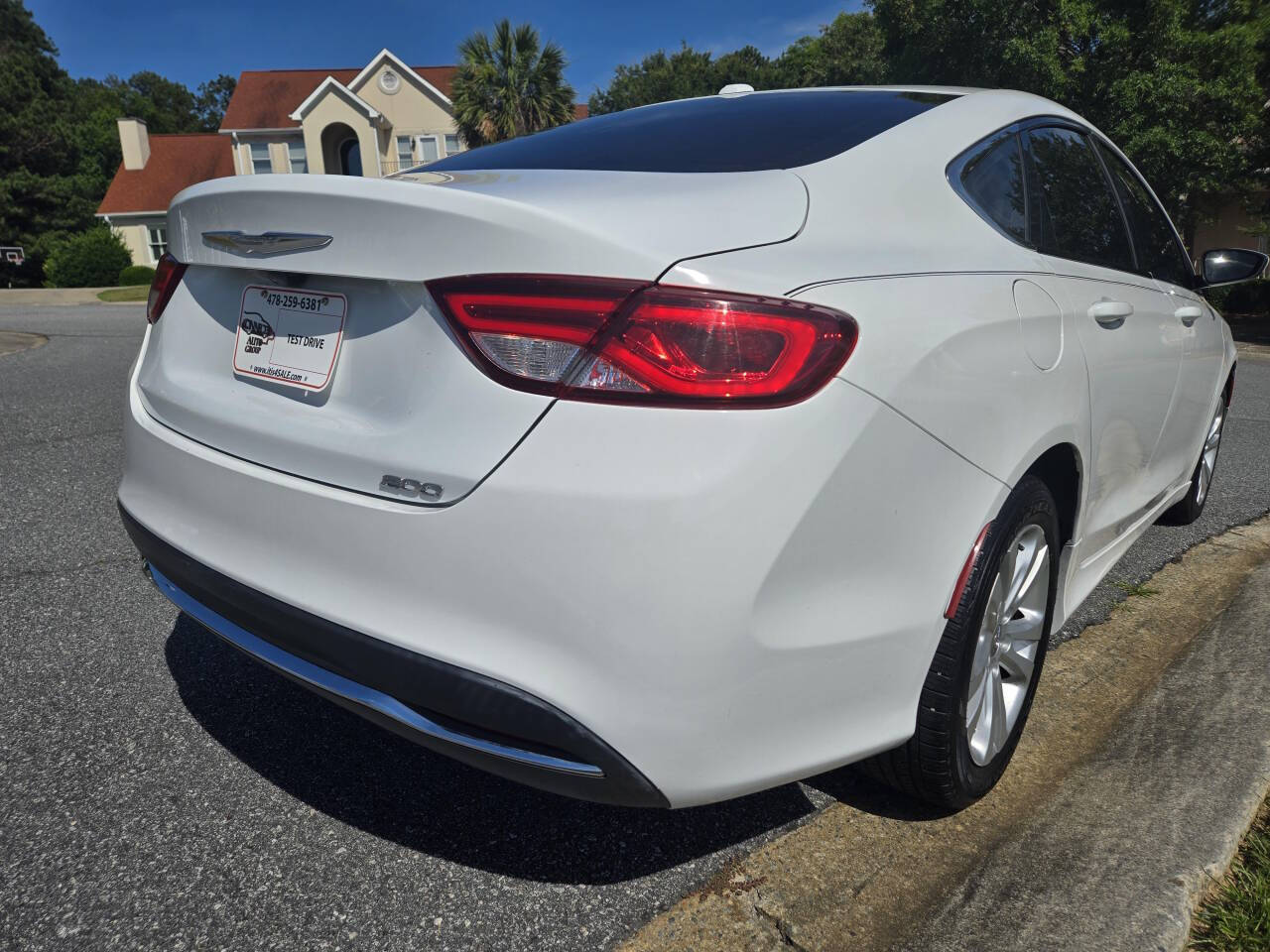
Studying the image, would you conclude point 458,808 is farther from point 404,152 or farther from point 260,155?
point 260,155

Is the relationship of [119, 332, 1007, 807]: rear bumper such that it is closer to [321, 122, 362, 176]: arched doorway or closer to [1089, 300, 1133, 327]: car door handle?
[1089, 300, 1133, 327]: car door handle

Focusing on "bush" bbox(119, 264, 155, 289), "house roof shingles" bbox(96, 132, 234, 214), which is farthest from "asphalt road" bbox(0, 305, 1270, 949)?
"house roof shingles" bbox(96, 132, 234, 214)

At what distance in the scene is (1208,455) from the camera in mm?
4461

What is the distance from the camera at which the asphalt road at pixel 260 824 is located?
1757mm

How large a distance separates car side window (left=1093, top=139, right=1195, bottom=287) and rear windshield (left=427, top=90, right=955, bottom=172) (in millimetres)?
1037

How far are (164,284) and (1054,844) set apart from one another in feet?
7.75

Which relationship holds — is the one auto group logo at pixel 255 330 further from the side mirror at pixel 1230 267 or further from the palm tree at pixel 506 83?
the palm tree at pixel 506 83

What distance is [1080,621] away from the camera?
3.24 meters

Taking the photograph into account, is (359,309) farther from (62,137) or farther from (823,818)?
(62,137)

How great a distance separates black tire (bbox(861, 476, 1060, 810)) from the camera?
1.81m

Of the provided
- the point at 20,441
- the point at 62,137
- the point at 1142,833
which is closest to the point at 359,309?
the point at 1142,833

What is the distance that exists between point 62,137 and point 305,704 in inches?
1871

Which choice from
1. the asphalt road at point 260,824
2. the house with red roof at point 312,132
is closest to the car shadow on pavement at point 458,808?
the asphalt road at point 260,824

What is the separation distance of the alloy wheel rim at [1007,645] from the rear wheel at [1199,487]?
7.75 feet
